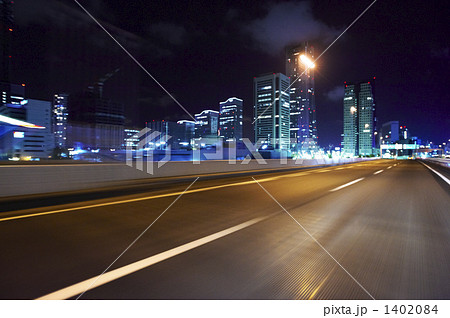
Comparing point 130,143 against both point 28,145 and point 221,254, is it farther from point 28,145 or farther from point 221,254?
point 221,254

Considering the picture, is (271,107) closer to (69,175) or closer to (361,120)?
(361,120)

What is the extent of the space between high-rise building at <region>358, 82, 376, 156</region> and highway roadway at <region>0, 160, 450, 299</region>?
138019 mm

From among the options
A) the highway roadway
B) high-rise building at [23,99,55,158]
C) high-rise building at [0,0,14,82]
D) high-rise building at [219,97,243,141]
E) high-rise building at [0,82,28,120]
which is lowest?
the highway roadway

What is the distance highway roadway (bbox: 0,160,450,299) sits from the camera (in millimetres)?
2348

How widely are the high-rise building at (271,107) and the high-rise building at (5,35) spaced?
110930 mm

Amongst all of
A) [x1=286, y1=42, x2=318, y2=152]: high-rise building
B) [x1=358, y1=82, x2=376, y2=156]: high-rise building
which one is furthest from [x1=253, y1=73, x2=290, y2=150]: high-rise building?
[x1=358, y1=82, x2=376, y2=156]: high-rise building

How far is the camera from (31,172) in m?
8.39

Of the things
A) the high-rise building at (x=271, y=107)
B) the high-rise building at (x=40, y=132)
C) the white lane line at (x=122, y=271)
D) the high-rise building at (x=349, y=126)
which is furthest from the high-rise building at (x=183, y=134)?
the high-rise building at (x=349, y=126)

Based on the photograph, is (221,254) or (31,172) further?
(31,172)

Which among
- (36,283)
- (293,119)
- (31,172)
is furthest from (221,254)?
(293,119)

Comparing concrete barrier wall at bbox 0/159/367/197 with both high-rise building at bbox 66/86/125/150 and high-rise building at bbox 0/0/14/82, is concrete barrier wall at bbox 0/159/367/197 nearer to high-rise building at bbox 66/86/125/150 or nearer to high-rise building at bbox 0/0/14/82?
high-rise building at bbox 66/86/125/150

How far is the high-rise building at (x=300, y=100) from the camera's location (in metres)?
146

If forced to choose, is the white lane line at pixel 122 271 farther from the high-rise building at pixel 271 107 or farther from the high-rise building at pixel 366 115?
the high-rise building at pixel 366 115
